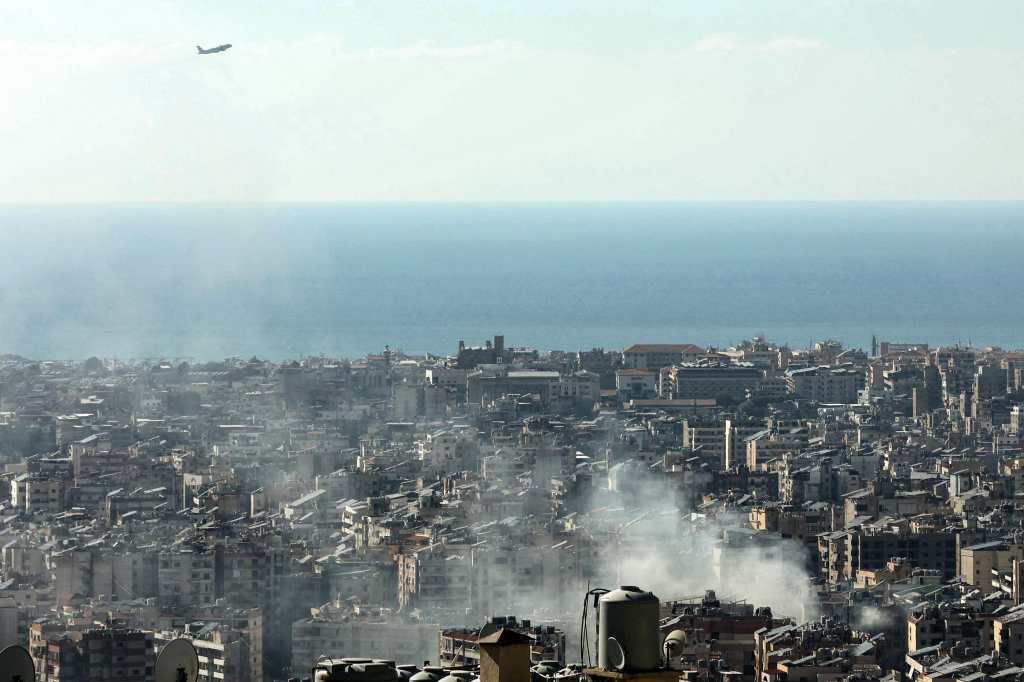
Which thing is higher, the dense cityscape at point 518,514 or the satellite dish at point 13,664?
the satellite dish at point 13,664

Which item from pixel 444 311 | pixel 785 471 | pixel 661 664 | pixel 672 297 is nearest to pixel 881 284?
pixel 672 297

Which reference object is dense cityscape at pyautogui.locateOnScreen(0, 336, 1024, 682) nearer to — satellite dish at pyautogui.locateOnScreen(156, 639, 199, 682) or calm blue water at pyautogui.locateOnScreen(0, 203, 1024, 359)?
satellite dish at pyautogui.locateOnScreen(156, 639, 199, 682)

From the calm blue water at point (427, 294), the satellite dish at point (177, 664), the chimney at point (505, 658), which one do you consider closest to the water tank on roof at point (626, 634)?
the chimney at point (505, 658)

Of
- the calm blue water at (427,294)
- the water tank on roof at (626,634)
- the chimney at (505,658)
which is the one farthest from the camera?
the calm blue water at (427,294)

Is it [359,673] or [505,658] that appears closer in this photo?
[505,658]

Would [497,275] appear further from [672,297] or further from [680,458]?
[680,458]

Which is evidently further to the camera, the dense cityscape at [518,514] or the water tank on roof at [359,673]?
the dense cityscape at [518,514]

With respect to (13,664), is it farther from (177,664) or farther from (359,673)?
(359,673)

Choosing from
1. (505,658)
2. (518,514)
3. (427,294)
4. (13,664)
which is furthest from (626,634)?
(427,294)

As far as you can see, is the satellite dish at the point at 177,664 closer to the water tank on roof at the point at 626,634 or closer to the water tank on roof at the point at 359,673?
the water tank on roof at the point at 359,673
